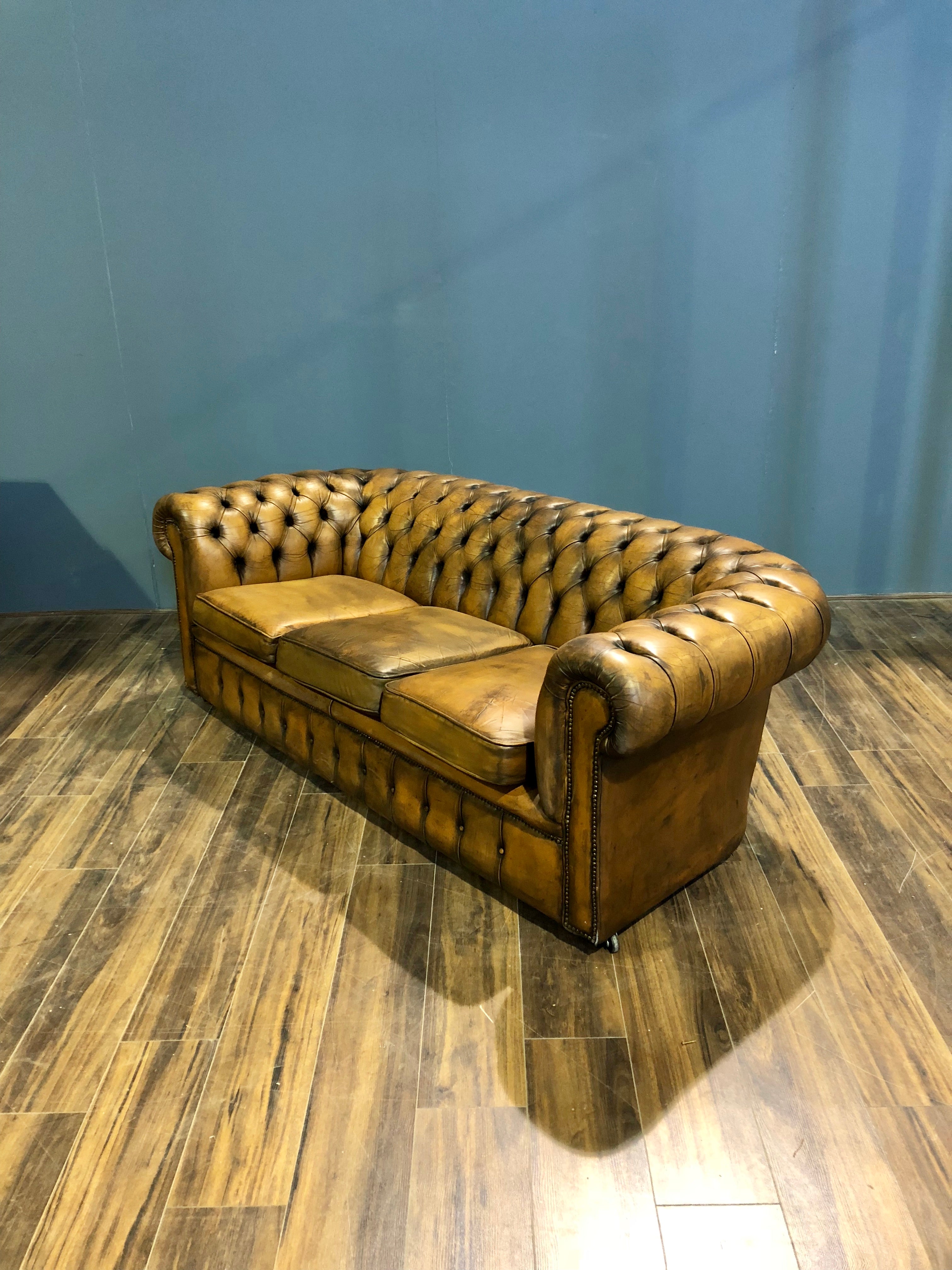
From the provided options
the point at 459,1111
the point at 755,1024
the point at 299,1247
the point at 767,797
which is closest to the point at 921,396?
the point at 767,797

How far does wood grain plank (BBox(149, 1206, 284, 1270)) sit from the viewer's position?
1.44 metres

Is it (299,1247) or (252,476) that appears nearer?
(299,1247)

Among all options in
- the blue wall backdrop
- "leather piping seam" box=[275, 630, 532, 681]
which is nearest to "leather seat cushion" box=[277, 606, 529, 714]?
"leather piping seam" box=[275, 630, 532, 681]

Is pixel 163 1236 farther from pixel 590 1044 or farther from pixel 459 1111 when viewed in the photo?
pixel 590 1044

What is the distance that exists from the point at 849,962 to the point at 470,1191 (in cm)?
102

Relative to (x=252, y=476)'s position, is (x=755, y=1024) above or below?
below

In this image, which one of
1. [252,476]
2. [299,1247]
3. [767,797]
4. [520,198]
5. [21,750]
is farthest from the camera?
[252,476]

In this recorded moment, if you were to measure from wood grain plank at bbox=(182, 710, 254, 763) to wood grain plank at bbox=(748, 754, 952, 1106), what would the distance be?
1668 mm

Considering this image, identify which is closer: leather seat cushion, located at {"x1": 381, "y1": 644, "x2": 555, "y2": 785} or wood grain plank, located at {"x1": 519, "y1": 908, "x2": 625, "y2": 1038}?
wood grain plank, located at {"x1": 519, "y1": 908, "x2": 625, "y2": 1038}

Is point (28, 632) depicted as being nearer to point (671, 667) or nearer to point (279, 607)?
point (279, 607)

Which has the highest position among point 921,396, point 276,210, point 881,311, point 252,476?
point 276,210

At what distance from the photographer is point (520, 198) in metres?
4.04

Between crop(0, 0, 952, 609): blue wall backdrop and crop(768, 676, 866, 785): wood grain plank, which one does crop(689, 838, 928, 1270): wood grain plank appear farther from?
crop(0, 0, 952, 609): blue wall backdrop

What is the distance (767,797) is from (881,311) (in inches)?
99.9
